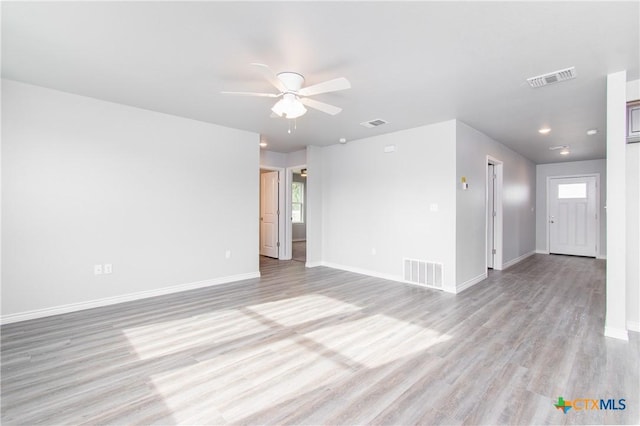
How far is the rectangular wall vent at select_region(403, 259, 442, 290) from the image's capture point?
4555 mm

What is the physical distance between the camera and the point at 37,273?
10.8ft

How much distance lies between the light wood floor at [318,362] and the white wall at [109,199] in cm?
51

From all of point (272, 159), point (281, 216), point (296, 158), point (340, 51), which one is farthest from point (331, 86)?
point (281, 216)

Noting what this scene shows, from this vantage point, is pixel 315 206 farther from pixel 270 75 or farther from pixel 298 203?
pixel 298 203

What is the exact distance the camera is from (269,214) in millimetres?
7484

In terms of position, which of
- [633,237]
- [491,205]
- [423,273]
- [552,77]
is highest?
[552,77]

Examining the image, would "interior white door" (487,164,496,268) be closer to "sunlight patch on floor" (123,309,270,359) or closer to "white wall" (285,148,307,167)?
"white wall" (285,148,307,167)

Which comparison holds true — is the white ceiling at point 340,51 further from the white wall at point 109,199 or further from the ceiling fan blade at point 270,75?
the white wall at point 109,199

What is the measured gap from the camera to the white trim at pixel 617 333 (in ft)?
9.09

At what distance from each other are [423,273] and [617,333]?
2248 millimetres

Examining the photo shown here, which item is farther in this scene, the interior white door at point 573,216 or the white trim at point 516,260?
the interior white door at point 573,216

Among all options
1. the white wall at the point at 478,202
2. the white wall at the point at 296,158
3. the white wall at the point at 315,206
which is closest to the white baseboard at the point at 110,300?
the white wall at the point at 315,206

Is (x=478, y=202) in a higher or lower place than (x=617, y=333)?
higher

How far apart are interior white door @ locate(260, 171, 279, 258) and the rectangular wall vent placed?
3.52 metres
